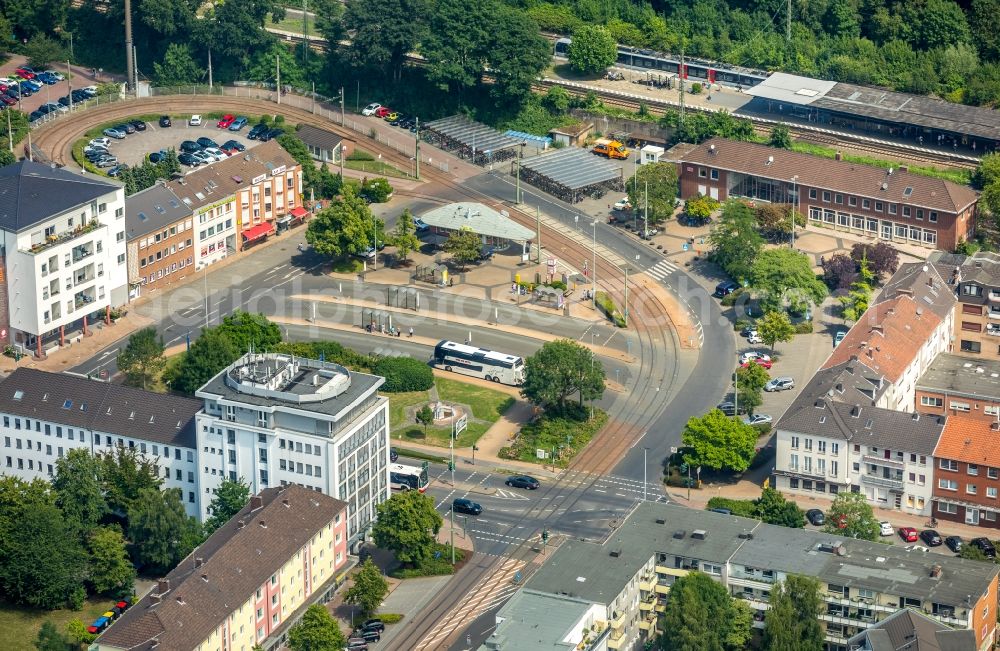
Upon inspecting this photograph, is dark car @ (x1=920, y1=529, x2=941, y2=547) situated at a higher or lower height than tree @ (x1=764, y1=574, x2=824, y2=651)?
lower

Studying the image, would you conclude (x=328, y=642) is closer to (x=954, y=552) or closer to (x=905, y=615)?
(x=905, y=615)

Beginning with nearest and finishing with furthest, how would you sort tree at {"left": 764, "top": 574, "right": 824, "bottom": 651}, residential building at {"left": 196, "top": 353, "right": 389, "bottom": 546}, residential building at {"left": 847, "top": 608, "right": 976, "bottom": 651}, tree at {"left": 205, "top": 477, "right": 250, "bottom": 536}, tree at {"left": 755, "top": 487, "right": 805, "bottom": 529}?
residential building at {"left": 847, "top": 608, "right": 976, "bottom": 651} → tree at {"left": 764, "top": 574, "right": 824, "bottom": 651} → residential building at {"left": 196, "top": 353, "right": 389, "bottom": 546} → tree at {"left": 205, "top": 477, "right": 250, "bottom": 536} → tree at {"left": 755, "top": 487, "right": 805, "bottom": 529}

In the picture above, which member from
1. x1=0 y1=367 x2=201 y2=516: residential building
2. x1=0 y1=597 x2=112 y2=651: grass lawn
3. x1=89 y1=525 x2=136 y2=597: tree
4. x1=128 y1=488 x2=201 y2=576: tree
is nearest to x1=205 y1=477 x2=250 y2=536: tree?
x1=128 y1=488 x2=201 y2=576: tree

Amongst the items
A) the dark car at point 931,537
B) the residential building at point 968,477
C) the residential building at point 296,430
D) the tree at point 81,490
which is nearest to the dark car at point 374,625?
the residential building at point 296,430

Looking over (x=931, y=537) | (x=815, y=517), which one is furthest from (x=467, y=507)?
(x=931, y=537)

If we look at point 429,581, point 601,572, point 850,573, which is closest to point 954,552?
point 850,573

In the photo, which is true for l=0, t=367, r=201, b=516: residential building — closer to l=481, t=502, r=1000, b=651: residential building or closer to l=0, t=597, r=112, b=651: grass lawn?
l=0, t=597, r=112, b=651: grass lawn
